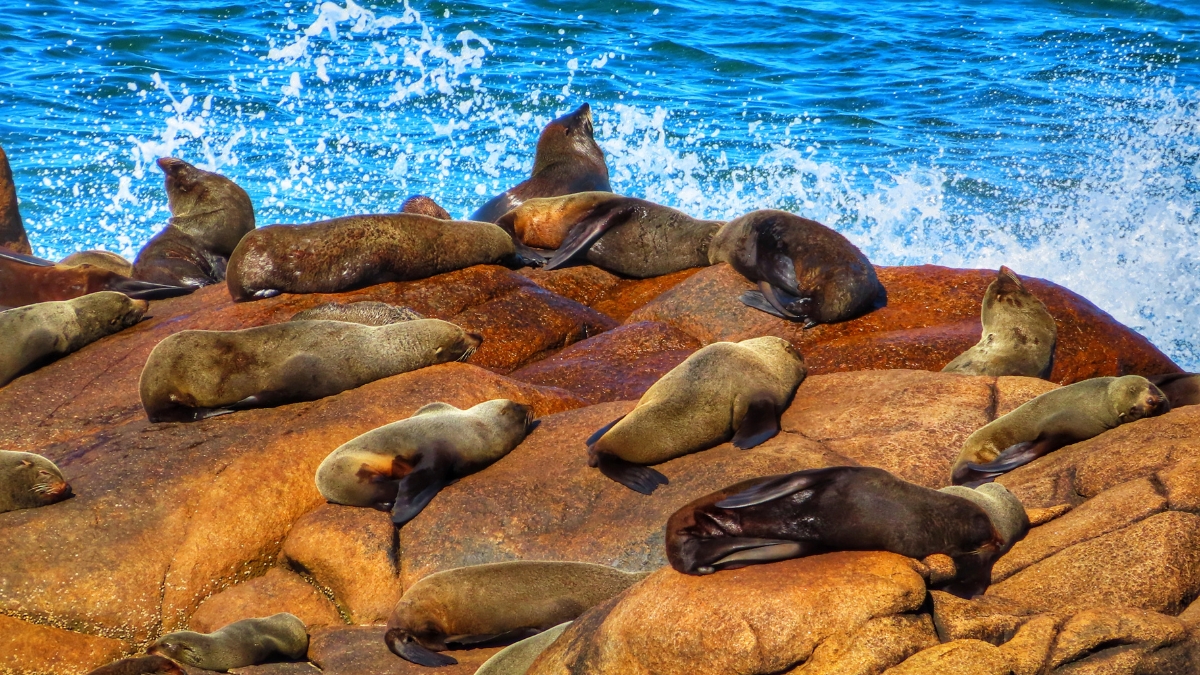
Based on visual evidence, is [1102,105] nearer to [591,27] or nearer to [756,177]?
[756,177]

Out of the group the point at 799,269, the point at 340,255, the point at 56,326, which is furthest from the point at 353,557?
the point at 799,269

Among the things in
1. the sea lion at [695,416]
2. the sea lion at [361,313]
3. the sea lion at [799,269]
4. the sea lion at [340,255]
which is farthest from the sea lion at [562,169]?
the sea lion at [695,416]

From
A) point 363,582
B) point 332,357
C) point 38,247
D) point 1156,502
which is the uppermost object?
point 1156,502

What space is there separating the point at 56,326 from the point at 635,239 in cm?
435

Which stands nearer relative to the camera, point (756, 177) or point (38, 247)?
point (38, 247)

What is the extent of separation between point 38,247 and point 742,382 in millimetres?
13140

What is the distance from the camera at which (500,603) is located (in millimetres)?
4910

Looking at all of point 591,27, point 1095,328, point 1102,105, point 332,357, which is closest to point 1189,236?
point 1102,105

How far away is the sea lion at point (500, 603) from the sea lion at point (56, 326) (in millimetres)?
3815

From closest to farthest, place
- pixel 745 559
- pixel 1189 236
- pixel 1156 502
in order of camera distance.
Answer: pixel 745 559, pixel 1156 502, pixel 1189 236

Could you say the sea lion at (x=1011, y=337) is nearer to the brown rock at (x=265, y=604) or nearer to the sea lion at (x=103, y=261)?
the brown rock at (x=265, y=604)

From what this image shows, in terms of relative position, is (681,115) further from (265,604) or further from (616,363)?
(265,604)

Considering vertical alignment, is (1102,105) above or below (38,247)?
above

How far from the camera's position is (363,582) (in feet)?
18.0
